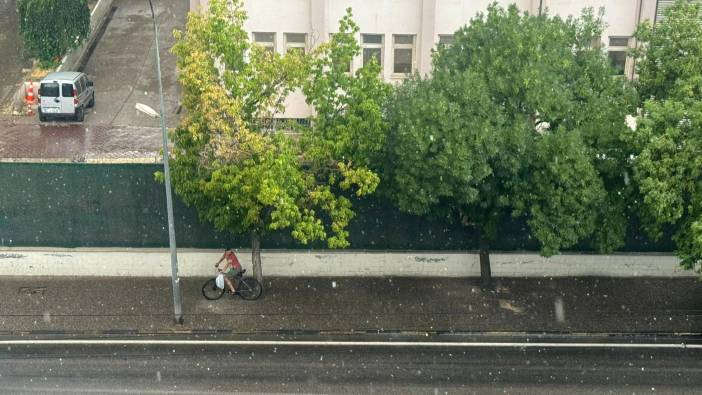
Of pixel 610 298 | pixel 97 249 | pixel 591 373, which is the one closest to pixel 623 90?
pixel 610 298

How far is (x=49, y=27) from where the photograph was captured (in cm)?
3712

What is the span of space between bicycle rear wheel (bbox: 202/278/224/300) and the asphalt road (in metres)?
2.73

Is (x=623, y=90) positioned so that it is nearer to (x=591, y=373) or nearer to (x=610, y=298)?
(x=610, y=298)

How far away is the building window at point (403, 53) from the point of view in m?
33.1

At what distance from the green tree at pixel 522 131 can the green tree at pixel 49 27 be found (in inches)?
798

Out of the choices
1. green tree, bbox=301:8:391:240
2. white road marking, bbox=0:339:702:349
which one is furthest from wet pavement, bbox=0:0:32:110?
green tree, bbox=301:8:391:240

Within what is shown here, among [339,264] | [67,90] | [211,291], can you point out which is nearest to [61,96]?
[67,90]

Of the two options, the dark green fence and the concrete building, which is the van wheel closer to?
the concrete building

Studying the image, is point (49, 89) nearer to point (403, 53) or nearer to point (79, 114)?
point (79, 114)

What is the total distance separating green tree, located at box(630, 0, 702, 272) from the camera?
19984mm

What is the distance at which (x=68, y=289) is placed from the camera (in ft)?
80.0

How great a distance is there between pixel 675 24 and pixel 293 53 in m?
9.49

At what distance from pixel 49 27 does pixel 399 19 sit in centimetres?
1533

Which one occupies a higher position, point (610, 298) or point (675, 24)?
point (675, 24)
